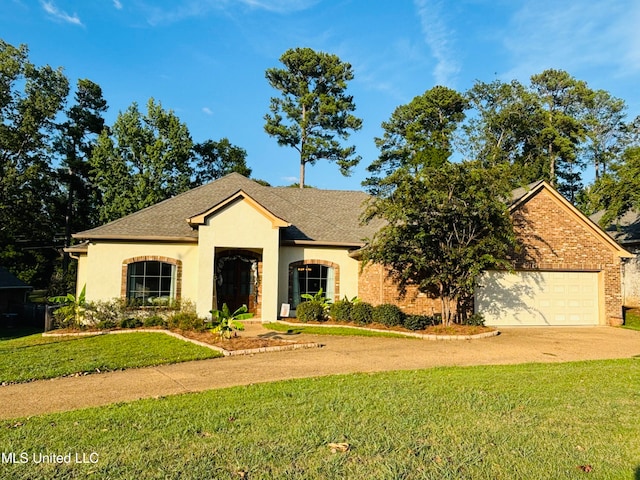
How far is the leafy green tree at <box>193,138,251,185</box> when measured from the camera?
39781 millimetres

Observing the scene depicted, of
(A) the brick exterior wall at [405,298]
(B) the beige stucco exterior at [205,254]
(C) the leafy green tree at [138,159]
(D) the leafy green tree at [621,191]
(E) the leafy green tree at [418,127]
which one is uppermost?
(E) the leafy green tree at [418,127]

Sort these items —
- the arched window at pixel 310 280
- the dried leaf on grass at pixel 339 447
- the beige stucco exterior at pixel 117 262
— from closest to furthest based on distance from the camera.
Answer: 1. the dried leaf on grass at pixel 339 447
2. the beige stucco exterior at pixel 117 262
3. the arched window at pixel 310 280

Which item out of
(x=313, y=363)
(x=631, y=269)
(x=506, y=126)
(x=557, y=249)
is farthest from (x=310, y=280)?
(x=506, y=126)

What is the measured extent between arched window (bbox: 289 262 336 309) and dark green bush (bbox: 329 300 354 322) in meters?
1.36

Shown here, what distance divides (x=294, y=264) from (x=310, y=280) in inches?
37.2

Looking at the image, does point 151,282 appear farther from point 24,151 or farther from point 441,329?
point 24,151

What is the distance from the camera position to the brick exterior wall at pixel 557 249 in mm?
16266

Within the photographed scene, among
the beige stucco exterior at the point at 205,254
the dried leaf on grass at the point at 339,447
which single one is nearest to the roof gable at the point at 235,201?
the beige stucco exterior at the point at 205,254

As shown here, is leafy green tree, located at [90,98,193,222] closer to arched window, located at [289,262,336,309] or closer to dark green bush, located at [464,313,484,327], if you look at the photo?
arched window, located at [289,262,336,309]


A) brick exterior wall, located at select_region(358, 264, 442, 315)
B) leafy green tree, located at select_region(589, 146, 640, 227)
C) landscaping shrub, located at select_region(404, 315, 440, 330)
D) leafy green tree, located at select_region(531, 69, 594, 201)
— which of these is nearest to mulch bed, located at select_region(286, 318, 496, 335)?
landscaping shrub, located at select_region(404, 315, 440, 330)

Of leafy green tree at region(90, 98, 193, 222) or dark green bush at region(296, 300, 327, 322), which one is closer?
dark green bush at region(296, 300, 327, 322)

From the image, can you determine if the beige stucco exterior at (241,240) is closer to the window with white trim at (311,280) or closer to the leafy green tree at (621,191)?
the window with white trim at (311,280)

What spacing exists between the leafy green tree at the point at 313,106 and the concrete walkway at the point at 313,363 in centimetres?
2615

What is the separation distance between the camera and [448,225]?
1388cm
